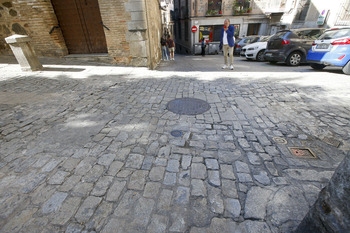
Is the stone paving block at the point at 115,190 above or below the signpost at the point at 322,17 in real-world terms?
below

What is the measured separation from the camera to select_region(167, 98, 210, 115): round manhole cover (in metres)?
3.78

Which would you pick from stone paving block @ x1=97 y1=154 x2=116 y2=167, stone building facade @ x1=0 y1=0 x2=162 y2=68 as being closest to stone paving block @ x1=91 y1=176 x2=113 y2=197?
stone paving block @ x1=97 y1=154 x2=116 y2=167

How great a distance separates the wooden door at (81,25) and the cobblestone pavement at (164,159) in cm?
441

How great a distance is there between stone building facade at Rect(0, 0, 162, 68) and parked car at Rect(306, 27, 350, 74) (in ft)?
22.7

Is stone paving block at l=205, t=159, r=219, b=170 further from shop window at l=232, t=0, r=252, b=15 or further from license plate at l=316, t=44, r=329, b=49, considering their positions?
shop window at l=232, t=0, r=252, b=15

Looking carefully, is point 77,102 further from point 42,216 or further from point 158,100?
point 42,216

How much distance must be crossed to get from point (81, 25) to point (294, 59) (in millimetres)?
10668

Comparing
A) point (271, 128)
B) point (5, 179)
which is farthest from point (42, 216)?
point (271, 128)

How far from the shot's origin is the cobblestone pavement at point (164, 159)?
1.65 metres

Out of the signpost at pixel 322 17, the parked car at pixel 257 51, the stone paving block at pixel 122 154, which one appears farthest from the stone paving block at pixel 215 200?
the signpost at pixel 322 17

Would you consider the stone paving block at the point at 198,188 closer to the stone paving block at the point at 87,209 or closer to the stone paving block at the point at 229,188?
the stone paving block at the point at 229,188

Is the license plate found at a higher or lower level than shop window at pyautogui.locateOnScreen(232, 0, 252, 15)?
lower

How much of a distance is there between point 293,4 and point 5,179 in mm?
25488

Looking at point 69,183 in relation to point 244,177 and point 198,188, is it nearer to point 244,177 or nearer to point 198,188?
point 198,188
